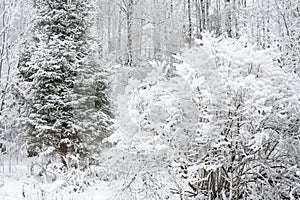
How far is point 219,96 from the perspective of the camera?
4184 mm

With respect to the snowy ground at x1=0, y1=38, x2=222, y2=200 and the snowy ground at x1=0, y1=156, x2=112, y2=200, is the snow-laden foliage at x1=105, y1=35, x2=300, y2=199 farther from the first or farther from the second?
the snowy ground at x1=0, y1=156, x2=112, y2=200

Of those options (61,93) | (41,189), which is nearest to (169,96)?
(41,189)

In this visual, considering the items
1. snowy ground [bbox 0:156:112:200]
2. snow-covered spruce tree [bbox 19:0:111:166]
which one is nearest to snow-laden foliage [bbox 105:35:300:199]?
snowy ground [bbox 0:156:112:200]

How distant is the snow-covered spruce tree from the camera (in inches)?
339

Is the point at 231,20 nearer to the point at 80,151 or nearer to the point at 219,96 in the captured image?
the point at 80,151

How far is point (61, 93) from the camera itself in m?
8.73

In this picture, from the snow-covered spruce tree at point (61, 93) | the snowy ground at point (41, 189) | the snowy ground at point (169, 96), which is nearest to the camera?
the snowy ground at point (169, 96)

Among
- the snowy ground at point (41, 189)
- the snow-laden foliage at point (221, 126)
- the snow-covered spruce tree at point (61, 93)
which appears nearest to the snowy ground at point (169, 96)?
the snow-laden foliage at point (221, 126)

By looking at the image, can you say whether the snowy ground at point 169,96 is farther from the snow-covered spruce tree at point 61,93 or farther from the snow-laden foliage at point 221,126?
the snow-covered spruce tree at point 61,93

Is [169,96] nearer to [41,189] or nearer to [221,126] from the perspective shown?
[221,126]

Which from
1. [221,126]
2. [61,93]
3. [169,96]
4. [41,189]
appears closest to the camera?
[221,126]

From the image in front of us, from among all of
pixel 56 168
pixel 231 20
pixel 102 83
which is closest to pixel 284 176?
pixel 56 168

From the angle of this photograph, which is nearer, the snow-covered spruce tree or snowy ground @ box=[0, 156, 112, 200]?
snowy ground @ box=[0, 156, 112, 200]

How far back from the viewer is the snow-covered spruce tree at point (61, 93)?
28.2 ft
